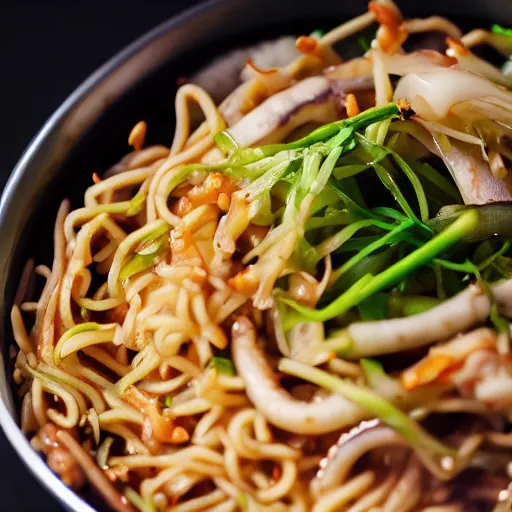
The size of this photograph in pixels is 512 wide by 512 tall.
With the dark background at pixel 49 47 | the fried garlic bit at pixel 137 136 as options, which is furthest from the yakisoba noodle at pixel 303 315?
the dark background at pixel 49 47

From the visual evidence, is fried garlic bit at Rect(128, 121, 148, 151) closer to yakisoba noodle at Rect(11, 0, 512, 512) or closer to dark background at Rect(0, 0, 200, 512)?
yakisoba noodle at Rect(11, 0, 512, 512)

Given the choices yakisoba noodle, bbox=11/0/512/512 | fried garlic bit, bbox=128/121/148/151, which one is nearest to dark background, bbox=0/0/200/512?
fried garlic bit, bbox=128/121/148/151

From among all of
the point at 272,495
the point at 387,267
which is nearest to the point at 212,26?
the point at 387,267

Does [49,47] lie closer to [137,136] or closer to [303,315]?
[137,136]

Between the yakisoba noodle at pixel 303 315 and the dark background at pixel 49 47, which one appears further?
the dark background at pixel 49 47

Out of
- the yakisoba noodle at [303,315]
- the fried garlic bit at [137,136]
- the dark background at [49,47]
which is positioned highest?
the dark background at [49,47]

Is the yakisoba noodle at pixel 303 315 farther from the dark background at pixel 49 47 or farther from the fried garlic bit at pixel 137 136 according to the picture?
the dark background at pixel 49 47
